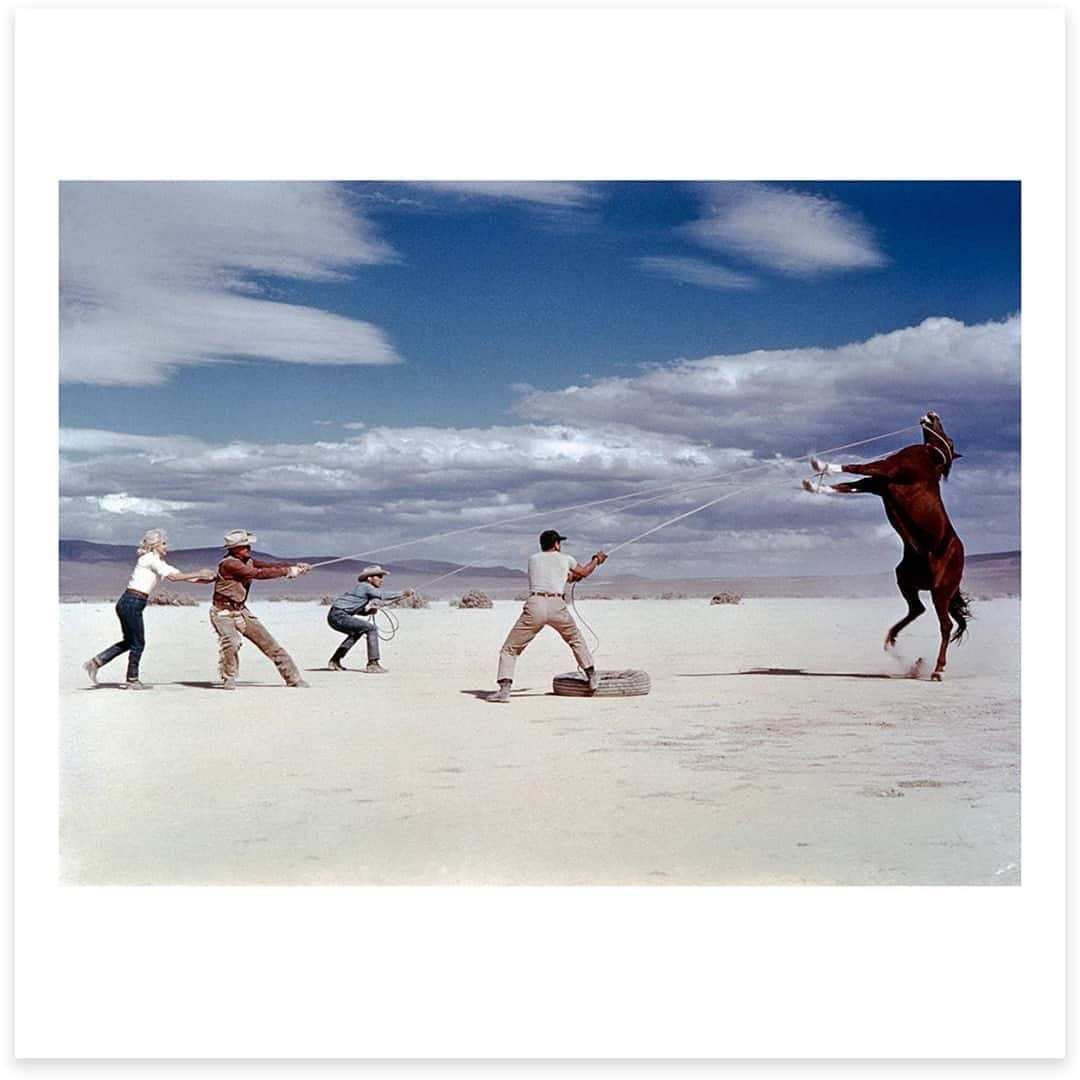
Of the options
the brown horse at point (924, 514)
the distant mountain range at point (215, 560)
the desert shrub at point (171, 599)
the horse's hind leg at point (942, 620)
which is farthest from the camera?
the desert shrub at point (171, 599)

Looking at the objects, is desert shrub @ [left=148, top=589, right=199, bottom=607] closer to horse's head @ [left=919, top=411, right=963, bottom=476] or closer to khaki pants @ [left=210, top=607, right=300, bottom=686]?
khaki pants @ [left=210, top=607, right=300, bottom=686]

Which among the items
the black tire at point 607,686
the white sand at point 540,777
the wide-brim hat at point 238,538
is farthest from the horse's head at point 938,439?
the wide-brim hat at point 238,538

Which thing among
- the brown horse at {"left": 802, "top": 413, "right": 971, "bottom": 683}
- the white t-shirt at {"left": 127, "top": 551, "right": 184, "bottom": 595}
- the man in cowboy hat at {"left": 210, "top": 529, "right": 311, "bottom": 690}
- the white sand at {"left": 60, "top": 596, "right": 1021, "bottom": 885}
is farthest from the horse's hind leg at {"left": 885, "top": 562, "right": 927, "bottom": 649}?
the white t-shirt at {"left": 127, "top": 551, "right": 184, "bottom": 595}

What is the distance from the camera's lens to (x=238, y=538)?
909cm

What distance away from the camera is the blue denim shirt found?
33.0 ft

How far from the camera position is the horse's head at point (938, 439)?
29.9ft

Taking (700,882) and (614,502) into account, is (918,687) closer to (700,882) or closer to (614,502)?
(614,502)

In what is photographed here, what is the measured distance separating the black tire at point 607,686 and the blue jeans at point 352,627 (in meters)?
1.62

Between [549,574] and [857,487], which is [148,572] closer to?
[549,574]

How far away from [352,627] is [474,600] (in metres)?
3.52

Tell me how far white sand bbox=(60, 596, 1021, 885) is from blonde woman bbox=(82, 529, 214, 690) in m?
0.19

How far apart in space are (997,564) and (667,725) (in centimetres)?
269

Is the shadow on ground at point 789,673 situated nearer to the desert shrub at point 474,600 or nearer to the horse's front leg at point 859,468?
the horse's front leg at point 859,468
